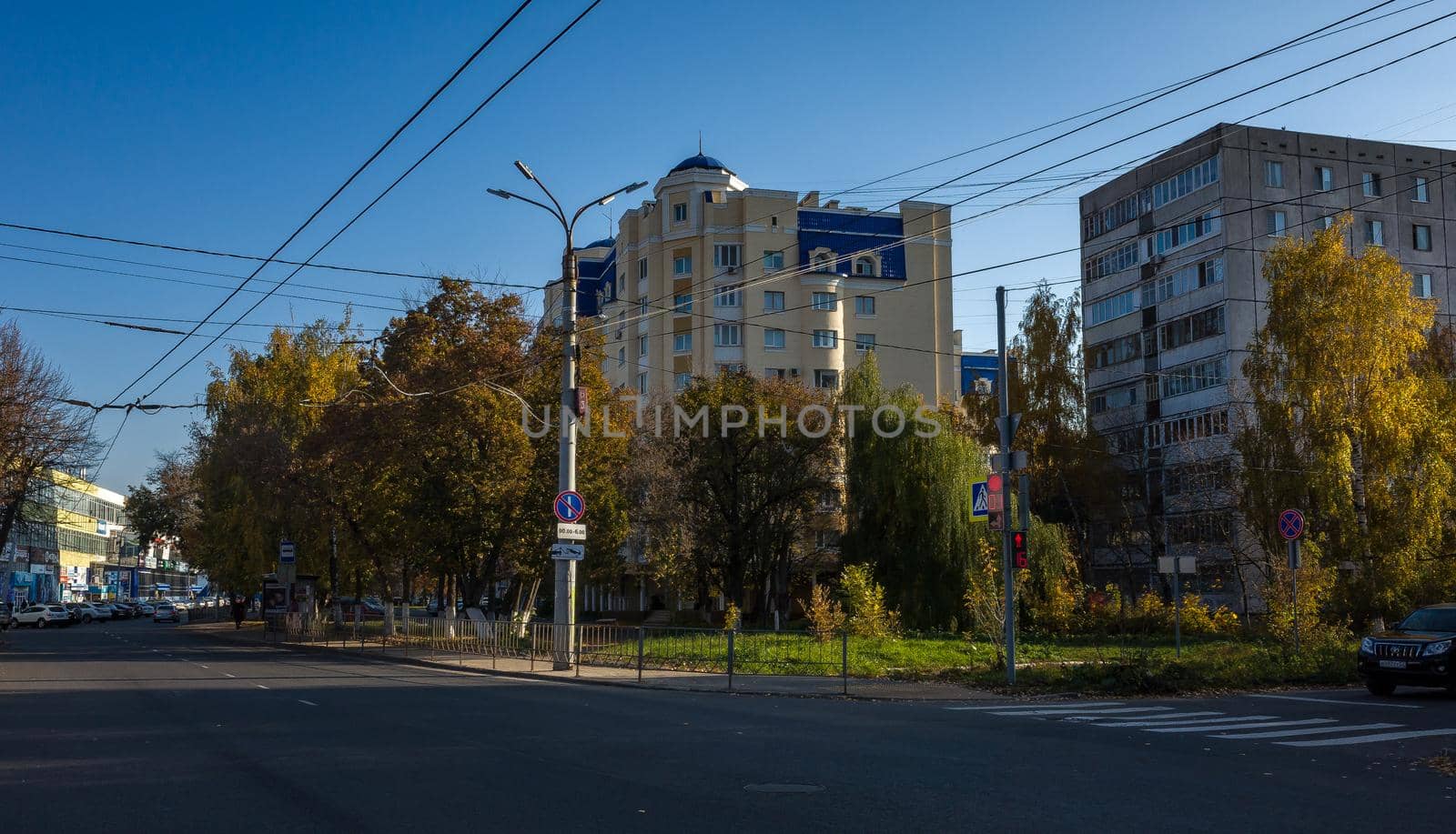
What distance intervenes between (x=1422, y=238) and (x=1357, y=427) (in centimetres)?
2418

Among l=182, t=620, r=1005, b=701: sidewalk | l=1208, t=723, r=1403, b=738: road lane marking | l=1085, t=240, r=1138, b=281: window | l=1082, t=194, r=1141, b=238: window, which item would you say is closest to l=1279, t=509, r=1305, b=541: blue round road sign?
l=182, t=620, r=1005, b=701: sidewalk

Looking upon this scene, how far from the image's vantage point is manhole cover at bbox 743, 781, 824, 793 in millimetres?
9891

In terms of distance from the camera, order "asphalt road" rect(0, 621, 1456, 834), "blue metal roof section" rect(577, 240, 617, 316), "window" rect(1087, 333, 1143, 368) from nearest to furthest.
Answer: "asphalt road" rect(0, 621, 1456, 834), "window" rect(1087, 333, 1143, 368), "blue metal roof section" rect(577, 240, 617, 316)

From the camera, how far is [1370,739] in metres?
14.4

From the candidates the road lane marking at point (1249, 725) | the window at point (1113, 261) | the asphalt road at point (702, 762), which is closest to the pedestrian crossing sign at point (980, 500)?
the asphalt road at point (702, 762)

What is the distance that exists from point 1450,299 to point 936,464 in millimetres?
33653

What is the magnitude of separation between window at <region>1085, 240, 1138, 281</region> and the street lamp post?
124ft

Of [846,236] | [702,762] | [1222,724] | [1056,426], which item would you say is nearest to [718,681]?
[1222,724]

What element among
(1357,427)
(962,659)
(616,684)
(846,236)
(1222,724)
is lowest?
(616,684)

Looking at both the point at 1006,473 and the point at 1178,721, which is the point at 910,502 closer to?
the point at 1006,473

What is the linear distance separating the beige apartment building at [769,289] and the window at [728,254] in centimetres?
5

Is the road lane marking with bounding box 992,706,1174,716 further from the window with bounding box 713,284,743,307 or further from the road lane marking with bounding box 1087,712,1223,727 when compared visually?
the window with bounding box 713,284,743,307

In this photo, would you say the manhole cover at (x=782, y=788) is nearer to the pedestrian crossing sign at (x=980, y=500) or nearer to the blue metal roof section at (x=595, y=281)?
the pedestrian crossing sign at (x=980, y=500)

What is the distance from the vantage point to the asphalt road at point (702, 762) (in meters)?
8.80
